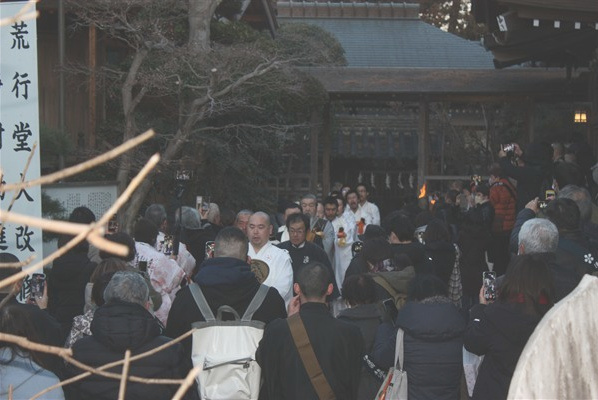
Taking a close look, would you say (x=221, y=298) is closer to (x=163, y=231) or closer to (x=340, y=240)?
(x=163, y=231)

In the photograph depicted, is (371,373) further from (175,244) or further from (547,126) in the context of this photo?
(547,126)

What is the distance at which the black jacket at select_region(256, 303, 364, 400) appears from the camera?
5.55m

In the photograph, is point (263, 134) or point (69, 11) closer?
point (69, 11)

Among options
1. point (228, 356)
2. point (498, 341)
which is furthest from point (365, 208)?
point (498, 341)

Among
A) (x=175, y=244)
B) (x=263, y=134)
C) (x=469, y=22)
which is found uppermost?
(x=469, y=22)

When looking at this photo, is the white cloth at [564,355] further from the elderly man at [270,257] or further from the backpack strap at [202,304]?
the elderly man at [270,257]

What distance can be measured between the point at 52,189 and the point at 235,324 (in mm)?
5809

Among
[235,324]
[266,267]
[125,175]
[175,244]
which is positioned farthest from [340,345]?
[125,175]

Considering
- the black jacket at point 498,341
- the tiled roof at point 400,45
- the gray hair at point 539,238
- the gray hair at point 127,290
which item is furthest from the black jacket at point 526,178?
the tiled roof at point 400,45

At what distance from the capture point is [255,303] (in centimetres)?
613

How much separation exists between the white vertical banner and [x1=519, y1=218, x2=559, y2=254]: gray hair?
401cm

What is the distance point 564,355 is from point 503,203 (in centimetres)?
1039

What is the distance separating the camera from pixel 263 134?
62.6 ft

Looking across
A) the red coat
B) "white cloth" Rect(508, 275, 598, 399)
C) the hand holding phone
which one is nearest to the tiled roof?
the red coat
